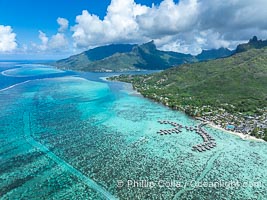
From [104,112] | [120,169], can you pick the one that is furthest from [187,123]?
[120,169]

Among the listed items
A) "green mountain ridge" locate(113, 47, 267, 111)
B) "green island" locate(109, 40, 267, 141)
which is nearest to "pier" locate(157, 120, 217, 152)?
"green island" locate(109, 40, 267, 141)

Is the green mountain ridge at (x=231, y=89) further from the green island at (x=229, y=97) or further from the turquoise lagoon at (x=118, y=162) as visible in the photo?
the turquoise lagoon at (x=118, y=162)

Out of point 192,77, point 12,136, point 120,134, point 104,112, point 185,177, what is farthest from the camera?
point 192,77

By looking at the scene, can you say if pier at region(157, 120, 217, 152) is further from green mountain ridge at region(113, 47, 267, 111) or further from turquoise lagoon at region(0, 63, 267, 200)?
green mountain ridge at region(113, 47, 267, 111)

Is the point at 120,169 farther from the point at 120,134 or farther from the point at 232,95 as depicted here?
the point at 232,95

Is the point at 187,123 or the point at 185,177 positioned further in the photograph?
the point at 187,123
